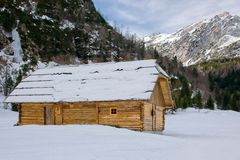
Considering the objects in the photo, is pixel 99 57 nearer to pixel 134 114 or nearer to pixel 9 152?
pixel 134 114

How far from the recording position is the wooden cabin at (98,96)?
33438mm

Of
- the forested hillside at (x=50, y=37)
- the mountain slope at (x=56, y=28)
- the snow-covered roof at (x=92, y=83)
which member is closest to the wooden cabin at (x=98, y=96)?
the snow-covered roof at (x=92, y=83)

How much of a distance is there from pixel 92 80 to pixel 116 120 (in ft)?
14.9

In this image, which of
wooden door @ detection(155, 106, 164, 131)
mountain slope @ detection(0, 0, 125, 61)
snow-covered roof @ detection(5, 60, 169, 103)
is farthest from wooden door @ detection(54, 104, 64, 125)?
mountain slope @ detection(0, 0, 125, 61)

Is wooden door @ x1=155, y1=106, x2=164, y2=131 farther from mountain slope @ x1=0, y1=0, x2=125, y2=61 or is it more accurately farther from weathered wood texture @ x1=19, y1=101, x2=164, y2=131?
mountain slope @ x1=0, y1=0, x2=125, y2=61

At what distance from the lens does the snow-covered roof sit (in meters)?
33.5

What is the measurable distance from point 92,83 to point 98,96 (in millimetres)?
2504

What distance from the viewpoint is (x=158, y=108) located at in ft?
128

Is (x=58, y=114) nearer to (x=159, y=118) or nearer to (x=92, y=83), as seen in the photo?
(x=92, y=83)

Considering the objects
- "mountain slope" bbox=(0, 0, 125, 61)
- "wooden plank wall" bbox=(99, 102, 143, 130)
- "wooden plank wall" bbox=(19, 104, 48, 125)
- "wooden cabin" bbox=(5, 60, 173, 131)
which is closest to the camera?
"wooden plank wall" bbox=(99, 102, 143, 130)

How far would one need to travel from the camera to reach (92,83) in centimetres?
3597

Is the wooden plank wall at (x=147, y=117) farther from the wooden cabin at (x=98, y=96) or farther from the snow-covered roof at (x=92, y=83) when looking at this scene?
the snow-covered roof at (x=92, y=83)

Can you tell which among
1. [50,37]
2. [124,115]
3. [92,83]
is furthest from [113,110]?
[50,37]

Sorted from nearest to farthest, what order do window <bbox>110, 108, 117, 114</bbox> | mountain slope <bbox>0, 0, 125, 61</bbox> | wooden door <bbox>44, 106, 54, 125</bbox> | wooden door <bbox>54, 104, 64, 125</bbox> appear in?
window <bbox>110, 108, 117, 114</bbox>
wooden door <bbox>54, 104, 64, 125</bbox>
wooden door <bbox>44, 106, 54, 125</bbox>
mountain slope <bbox>0, 0, 125, 61</bbox>
